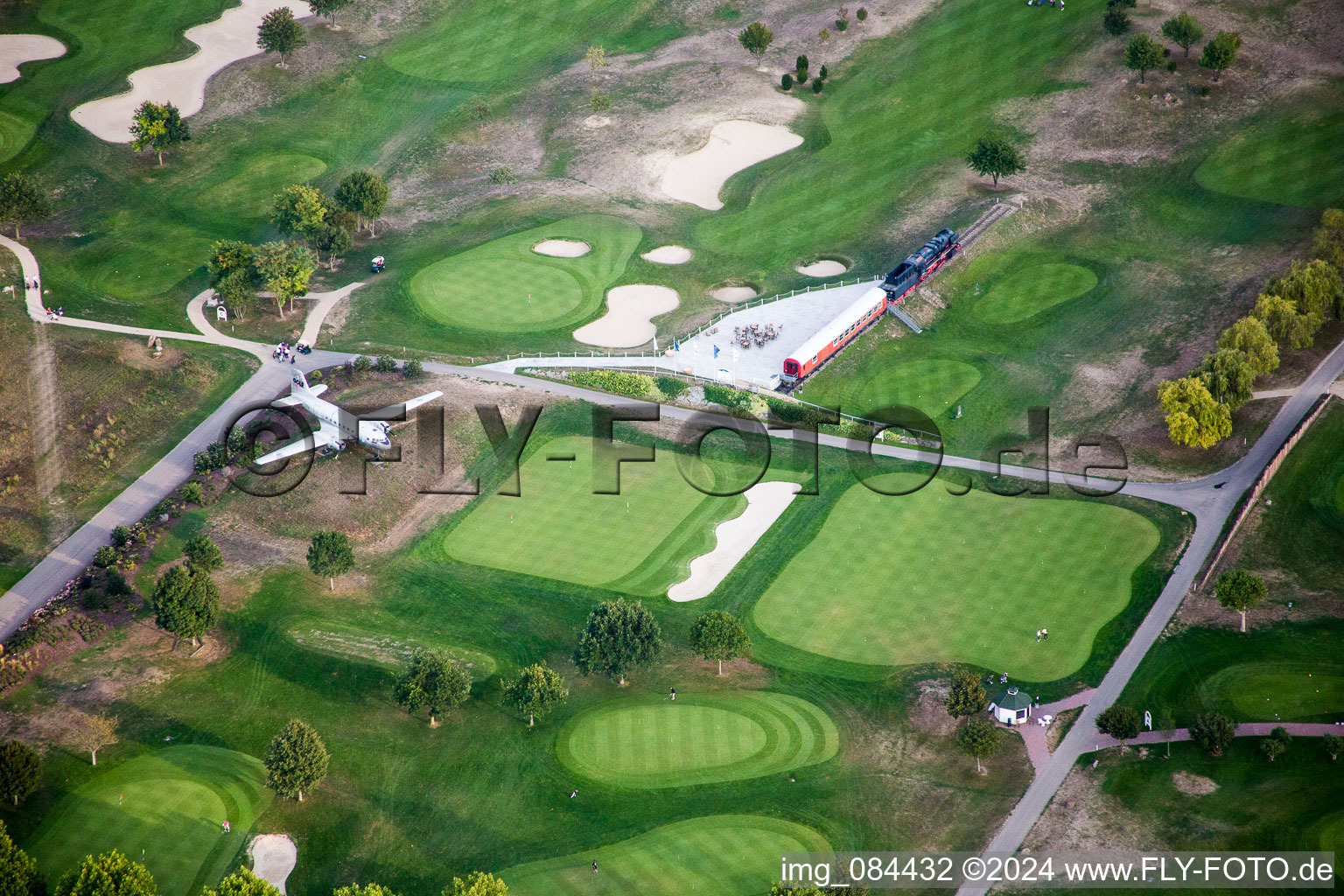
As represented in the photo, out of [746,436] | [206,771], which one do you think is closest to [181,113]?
[746,436]

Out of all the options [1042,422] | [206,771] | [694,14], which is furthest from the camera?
[694,14]

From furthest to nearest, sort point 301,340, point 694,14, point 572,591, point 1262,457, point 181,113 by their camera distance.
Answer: point 694,14, point 181,113, point 301,340, point 1262,457, point 572,591

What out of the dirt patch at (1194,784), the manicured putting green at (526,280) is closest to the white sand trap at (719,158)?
the manicured putting green at (526,280)

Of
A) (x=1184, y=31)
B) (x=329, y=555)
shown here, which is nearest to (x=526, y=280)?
(x=329, y=555)

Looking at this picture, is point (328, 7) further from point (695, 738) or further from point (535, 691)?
point (695, 738)

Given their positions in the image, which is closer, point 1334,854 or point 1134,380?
point 1334,854

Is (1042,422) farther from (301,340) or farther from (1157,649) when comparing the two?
(301,340)
